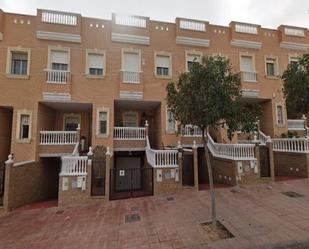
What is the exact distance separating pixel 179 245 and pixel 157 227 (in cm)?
119

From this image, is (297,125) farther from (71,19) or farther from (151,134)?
(71,19)

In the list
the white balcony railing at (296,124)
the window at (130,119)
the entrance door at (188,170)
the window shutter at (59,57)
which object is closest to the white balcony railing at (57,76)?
the window shutter at (59,57)

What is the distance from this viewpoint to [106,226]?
621cm

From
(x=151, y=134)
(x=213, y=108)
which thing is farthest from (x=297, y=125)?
(x=213, y=108)

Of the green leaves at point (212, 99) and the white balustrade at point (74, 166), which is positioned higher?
the green leaves at point (212, 99)

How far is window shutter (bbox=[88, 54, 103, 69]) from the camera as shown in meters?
12.4

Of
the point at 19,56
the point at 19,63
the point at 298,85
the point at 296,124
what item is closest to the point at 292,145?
the point at 296,124

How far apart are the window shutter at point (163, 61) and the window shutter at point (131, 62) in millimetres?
1412

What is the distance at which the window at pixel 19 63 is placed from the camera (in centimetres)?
1165

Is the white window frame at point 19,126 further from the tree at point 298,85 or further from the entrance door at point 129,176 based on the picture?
the tree at point 298,85

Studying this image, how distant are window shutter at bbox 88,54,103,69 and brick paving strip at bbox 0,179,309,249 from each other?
27.4ft

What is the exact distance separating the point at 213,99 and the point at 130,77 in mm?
8009

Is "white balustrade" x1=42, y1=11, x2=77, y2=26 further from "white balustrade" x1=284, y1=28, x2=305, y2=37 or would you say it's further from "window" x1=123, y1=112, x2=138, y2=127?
"white balustrade" x1=284, y1=28, x2=305, y2=37

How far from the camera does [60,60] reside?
1204cm
